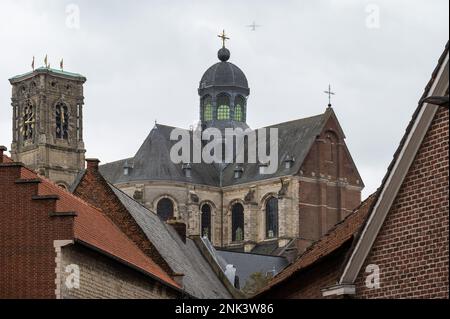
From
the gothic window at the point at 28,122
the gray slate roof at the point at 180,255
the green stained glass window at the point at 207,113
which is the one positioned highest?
the gothic window at the point at 28,122

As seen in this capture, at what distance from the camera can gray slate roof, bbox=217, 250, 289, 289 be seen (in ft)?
354

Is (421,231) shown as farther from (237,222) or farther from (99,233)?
(237,222)

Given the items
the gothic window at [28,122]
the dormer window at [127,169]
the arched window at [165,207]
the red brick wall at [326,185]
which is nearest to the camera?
the red brick wall at [326,185]

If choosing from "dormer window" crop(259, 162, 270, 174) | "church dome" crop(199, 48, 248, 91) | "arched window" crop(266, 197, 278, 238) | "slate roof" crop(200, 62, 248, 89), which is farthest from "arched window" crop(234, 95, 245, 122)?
"arched window" crop(266, 197, 278, 238)

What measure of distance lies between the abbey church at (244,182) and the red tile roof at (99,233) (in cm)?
8005

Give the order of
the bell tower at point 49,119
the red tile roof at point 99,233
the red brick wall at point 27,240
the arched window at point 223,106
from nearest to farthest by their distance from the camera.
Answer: the red brick wall at point 27,240 → the red tile roof at point 99,233 → the arched window at point 223,106 → the bell tower at point 49,119

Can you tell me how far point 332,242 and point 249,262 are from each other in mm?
80460

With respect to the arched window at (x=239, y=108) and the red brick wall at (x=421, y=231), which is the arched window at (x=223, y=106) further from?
the red brick wall at (x=421, y=231)

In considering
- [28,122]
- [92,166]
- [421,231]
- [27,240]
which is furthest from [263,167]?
[421,231]

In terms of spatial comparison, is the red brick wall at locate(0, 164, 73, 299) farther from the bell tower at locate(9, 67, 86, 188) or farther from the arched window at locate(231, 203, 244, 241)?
the bell tower at locate(9, 67, 86, 188)

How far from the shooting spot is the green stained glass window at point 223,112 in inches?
5763

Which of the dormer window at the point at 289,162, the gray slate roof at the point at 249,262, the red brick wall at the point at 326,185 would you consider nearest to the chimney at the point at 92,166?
the gray slate roof at the point at 249,262

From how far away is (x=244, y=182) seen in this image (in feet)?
454
